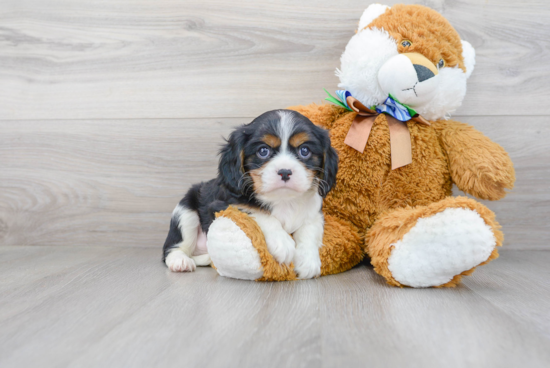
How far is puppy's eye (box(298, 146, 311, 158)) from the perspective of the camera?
1422 millimetres

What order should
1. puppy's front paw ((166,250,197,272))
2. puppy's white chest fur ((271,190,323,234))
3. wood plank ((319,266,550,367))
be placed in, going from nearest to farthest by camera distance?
wood plank ((319,266,550,367)) → puppy's white chest fur ((271,190,323,234)) → puppy's front paw ((166,250,197,272))

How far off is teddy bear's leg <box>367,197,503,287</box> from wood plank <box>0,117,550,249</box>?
2.90ft

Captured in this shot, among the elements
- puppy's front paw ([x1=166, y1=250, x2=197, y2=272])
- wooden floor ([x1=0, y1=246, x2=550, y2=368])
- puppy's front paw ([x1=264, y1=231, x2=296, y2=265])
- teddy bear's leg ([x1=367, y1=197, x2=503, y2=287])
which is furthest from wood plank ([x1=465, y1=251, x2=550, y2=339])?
puppy's front paw ([x1=166, y1=250, x2=197, y2=272])

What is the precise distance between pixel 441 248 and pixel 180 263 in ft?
3.07

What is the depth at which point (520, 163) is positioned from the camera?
2.03m

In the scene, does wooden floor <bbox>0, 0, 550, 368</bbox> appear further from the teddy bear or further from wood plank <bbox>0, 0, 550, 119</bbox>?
the teddy bear

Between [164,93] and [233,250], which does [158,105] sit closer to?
[164,93]

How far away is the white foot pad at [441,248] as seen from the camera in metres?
1.27

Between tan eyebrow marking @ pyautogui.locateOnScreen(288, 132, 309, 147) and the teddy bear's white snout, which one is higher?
the teddy bear's white snout

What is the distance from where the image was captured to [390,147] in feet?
5.30

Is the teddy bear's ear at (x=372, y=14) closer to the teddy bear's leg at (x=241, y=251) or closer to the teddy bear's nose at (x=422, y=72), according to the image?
the teddy bear's nose at (x=422, y=72)

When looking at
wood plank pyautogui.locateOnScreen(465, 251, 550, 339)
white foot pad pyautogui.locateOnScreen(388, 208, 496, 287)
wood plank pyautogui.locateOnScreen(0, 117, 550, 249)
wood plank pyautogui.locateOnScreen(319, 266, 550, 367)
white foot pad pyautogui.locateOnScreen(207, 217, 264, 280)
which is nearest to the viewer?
wood plank pyautogui.locateOnScreen(319, 266, 550, 367)

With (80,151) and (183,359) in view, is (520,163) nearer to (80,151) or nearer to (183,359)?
(183,359)

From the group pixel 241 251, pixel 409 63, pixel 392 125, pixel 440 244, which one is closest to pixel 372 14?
pixel 409 63
